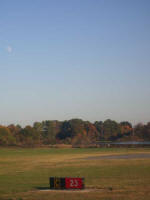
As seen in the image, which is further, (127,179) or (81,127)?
(81,127)

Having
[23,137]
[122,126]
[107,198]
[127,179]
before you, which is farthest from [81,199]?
[122,126]

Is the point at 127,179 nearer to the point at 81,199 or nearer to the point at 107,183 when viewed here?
the point at 107,183

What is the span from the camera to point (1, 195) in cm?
1903

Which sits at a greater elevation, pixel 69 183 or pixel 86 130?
pixel 86 130

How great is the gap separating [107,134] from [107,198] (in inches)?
6308

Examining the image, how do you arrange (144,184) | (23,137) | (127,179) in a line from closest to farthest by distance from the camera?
(144,184)
(127,179)
(23,137)

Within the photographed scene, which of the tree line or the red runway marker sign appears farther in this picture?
the tree line

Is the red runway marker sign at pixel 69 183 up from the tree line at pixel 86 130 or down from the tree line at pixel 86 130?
down

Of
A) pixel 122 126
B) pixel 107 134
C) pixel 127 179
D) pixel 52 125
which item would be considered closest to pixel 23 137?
pixel 52 125

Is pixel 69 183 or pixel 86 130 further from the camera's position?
pixel 86 130

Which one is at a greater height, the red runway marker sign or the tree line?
the tree line

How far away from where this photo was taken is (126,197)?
16953mm

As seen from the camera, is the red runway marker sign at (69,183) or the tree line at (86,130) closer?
the red runway marker sign at (69,183)

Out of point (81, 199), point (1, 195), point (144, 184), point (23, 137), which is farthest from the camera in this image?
point (23, 137)
